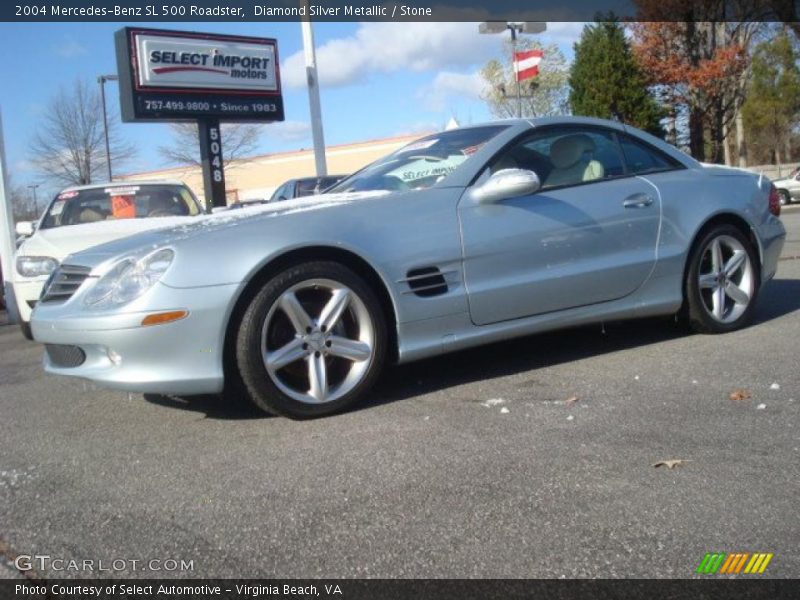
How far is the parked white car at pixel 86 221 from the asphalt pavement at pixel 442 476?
222 centimetres

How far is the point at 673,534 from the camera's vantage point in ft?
7.64

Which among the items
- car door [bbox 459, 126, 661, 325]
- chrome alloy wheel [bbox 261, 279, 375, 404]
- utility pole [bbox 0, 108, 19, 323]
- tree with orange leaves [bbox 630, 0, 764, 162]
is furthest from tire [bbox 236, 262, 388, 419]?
tree with orange leaves [bbox 630, 0, 764, 162]

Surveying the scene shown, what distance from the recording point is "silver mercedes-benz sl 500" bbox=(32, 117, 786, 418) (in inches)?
138

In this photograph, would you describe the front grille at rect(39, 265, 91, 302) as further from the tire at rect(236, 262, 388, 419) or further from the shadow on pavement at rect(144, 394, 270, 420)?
the tire at rect(236, 262, 388, 419)

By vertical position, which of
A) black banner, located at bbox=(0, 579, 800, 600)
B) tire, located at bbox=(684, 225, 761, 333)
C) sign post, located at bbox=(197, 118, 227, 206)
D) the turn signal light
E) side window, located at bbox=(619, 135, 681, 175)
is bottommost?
black banner, located at bbox=(0, 579, 800, 600)

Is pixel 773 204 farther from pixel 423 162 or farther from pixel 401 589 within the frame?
pixel 401 589

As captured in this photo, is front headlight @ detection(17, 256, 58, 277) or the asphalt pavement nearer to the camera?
the asphalt pavement

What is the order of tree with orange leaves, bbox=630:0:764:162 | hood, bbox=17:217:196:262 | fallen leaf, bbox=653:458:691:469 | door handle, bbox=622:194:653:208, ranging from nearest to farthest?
fallen leaf, bbox=653:458:691:469 → door handle, bbox=622:194:653:208 → hood, bbox=17:217:196:262 → tree with orange leaves, bbox=630:0:764:162

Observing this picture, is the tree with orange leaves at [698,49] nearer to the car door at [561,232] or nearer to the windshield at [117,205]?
the windshield at [117,205]

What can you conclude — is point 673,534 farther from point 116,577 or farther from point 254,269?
point 254,269

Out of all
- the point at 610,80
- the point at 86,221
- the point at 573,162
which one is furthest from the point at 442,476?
the point at 610,80

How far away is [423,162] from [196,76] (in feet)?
55.3

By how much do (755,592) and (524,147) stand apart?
9.82 ft

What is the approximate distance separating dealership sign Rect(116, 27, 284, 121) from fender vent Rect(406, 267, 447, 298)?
55.7ft
